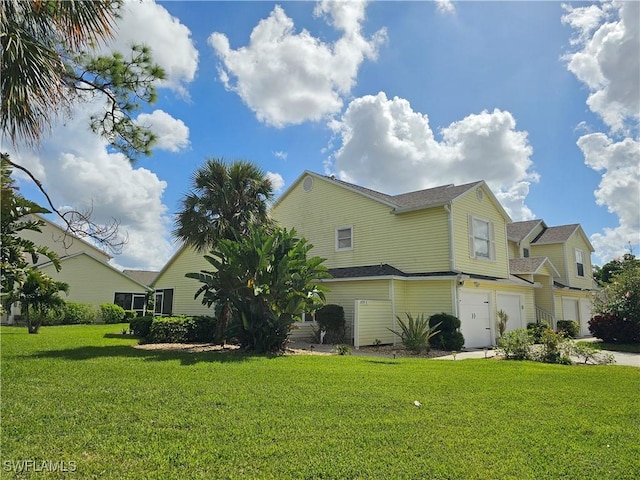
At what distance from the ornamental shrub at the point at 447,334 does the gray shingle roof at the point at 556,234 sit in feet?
51.9

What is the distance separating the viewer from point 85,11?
228 inches

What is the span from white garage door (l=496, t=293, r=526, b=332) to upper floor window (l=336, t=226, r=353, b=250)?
7157 mm

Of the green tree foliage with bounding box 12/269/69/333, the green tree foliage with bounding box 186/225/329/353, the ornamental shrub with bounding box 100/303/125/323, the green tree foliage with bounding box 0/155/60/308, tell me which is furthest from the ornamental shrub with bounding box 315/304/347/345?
the ornamental shrub with bounding box 100/303/125/323

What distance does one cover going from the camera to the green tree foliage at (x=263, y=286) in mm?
12086

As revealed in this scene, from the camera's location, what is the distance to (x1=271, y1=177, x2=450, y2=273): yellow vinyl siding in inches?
672

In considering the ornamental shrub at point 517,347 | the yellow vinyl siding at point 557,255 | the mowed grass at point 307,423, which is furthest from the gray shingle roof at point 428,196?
the yellow vinyl siding at point 557,255

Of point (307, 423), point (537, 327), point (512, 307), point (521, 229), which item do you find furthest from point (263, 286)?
point (521, 229)

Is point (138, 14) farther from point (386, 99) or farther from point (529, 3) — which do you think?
point (386, 99)

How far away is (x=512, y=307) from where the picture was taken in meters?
19.3

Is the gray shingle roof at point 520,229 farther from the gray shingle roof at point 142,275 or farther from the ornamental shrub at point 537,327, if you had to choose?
the gray shingle roof at point 142,275

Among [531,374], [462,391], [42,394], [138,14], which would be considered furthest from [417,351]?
[138,14]

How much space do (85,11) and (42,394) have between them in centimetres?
540

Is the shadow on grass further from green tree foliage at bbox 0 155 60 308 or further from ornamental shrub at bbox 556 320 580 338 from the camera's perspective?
ornamental shrub at bbox 556 320 580 338

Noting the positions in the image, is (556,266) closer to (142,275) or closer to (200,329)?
(200,329)
